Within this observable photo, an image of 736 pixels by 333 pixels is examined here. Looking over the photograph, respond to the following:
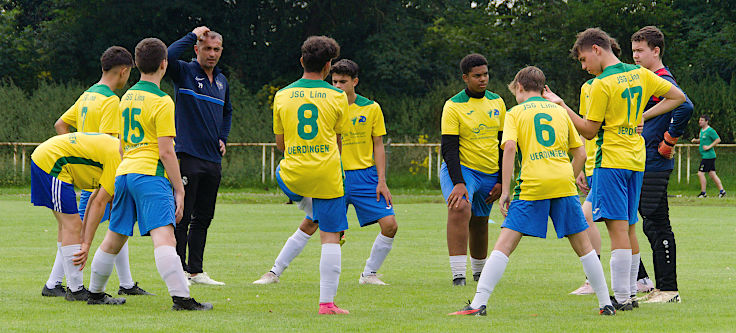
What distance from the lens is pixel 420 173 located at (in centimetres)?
3133

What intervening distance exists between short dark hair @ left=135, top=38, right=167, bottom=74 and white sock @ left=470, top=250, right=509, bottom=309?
2853 millimetres

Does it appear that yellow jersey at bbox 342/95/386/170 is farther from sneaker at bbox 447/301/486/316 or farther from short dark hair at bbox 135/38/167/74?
sneaker at bbox 447/301/486/316

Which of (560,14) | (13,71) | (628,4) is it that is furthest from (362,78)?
(13,71)

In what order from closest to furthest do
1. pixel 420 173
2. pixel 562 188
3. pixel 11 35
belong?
1. pixel 562 188
2. pixel 420 173
3. pixel 11 35

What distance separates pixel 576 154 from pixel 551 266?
10.9 feet

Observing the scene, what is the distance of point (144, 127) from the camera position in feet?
22.9

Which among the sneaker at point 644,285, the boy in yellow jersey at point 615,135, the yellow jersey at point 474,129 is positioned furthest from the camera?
the yellow jersey at point 474,129

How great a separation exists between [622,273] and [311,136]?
2549 millimetres

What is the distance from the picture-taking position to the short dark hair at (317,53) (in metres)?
6.92

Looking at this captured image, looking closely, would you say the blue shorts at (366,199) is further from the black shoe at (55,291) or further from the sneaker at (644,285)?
the black shoe at (55,291)

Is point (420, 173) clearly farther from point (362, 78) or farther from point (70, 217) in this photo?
point (70, 217)

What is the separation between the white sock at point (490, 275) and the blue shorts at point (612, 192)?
96 cm

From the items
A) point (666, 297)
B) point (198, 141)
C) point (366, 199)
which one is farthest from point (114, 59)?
point (666, 297)

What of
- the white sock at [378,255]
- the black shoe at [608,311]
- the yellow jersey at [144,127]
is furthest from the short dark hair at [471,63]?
the yellow jersey at [144,127]
